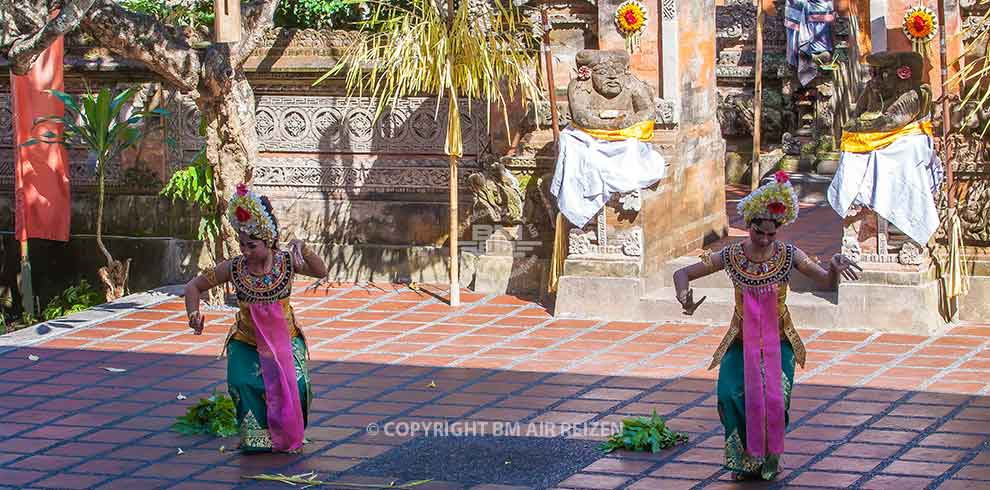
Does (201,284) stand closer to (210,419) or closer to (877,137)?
(210,419)

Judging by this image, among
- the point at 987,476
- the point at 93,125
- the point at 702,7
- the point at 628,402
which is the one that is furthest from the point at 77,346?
the point at 987,476

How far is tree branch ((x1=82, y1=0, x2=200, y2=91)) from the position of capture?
1110 cm

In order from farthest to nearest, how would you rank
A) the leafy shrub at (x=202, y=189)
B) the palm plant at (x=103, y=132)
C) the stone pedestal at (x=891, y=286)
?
the palm plant at (x=103, y=132)
the leafy shrub at (x=202, y=189)
the stone pedestal at (x=891, y=286)

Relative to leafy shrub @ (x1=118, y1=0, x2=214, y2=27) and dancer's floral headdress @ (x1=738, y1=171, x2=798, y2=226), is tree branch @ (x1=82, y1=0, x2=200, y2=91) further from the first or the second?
dancer's floral headdress @ (x1=738, y1=171, x2=798, y2=226)

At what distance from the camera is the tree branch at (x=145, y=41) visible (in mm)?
11102

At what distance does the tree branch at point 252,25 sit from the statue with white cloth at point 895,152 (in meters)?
4.18

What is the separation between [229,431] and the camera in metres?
8.30

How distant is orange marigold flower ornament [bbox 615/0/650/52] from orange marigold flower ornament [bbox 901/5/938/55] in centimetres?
186

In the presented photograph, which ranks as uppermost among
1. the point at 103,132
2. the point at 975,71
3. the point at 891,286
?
the point at 975,71

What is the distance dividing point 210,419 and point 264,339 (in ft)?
2.56

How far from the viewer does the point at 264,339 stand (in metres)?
7.84

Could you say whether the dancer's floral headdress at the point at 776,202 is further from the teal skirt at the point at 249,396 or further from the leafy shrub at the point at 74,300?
the leafy shrub at the point at 74,300

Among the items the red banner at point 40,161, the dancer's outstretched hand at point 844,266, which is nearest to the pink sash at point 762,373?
the dancer's outstretched hand at point 844,266

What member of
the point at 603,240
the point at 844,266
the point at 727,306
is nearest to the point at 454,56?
the point at 603,240
